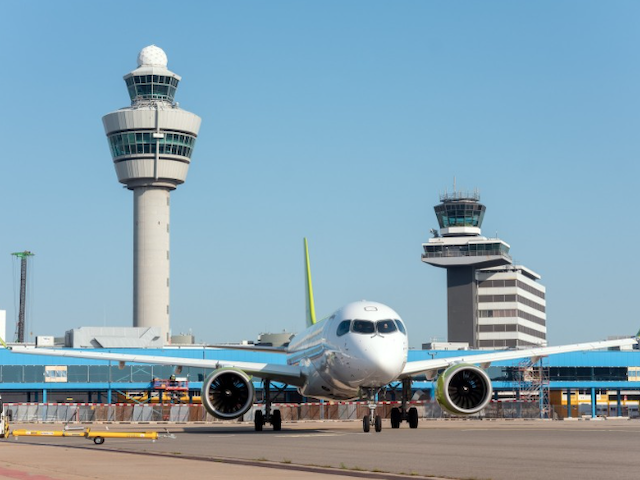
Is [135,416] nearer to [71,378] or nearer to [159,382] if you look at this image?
[159,382]

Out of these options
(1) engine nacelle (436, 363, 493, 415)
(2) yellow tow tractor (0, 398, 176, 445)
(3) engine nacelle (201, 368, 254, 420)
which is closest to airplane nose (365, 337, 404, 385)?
(1) engine nacelle (436, 363, 493, 415)

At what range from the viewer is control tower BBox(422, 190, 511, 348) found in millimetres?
163750

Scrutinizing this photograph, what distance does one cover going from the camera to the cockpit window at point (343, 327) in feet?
120

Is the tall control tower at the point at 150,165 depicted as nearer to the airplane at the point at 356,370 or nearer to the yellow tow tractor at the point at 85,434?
the airplane at the point at 356,370

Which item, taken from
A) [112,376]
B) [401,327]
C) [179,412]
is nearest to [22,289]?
[112,376]

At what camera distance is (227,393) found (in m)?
41.3

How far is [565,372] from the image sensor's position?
450 feet

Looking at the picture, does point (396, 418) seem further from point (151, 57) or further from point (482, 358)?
point (151, 57)

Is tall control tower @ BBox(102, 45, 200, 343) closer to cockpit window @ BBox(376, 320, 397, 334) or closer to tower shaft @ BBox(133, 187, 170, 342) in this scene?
tower shaft @ BBox(133, 187, 170, 342)

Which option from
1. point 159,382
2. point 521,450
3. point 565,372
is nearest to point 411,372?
point 521,450

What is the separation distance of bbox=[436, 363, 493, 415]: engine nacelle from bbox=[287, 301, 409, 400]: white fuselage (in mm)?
2631

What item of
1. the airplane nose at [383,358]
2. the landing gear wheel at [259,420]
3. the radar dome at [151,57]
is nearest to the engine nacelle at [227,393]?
the landing gear wheel at [259,420]

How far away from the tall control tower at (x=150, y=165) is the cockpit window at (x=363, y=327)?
109 m

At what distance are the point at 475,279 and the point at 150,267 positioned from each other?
5400 cm
